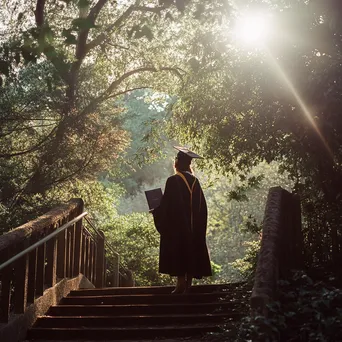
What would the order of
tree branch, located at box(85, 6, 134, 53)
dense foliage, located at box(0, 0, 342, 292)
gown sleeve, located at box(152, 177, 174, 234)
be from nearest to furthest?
dense foliage, located at box(0, 0, 342, 292)
gown sleeve, located at box(152, 177, 174, 234)
tree branch, located at box(85, 6, 134, 53)

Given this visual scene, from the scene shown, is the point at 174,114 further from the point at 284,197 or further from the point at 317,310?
the point at 317,310

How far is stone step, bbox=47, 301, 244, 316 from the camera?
24.9 feet

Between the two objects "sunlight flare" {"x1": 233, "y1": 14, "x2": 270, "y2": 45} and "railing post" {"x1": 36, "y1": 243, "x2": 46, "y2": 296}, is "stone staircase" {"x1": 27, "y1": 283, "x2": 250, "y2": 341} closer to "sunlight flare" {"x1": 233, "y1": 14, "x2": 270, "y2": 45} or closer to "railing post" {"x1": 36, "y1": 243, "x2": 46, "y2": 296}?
"railing post" {"x1": 36, "y1": 243, "x2": 46, "y2": 296}

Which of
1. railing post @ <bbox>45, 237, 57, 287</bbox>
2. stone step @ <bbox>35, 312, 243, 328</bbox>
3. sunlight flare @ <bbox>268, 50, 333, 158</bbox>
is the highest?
sunlight flare @ <bbox>268, 50, 333, 158</bbox>

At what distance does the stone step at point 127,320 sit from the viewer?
721cm

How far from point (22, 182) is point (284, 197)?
21.9ft

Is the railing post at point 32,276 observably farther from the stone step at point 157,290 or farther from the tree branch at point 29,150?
the tree branch at point 29,150

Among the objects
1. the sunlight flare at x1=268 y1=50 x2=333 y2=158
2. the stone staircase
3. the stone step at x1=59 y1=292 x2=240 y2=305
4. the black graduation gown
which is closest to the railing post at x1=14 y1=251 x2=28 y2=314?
the stone staircase

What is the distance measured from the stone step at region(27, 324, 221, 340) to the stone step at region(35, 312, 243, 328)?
0.20m

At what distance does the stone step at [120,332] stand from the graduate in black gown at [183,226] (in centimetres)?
169

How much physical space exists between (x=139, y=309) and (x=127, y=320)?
1.28ft

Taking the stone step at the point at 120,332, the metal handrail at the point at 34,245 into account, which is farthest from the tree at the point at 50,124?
the stone step at the point at 120,332

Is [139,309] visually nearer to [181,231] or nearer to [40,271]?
[40,271]

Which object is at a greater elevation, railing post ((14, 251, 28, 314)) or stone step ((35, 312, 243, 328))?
railing post ((14, 251, 28, 314))
